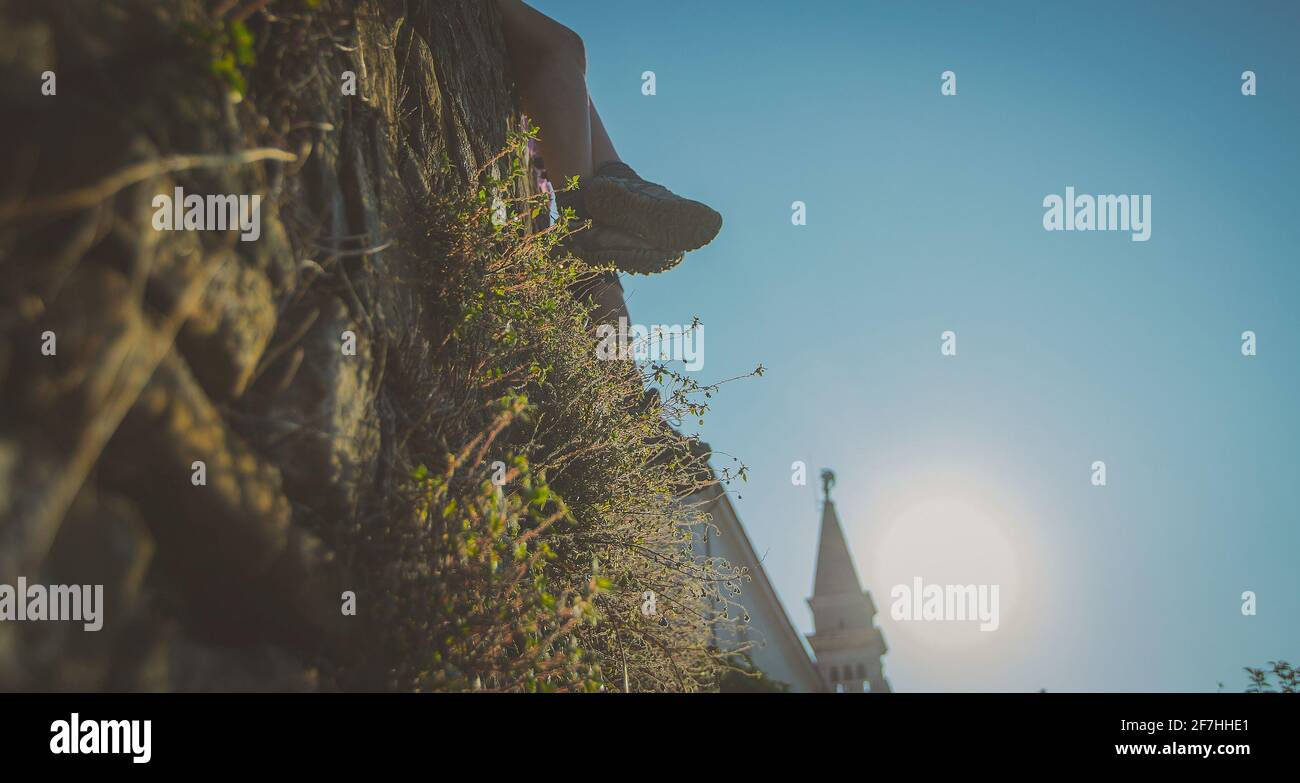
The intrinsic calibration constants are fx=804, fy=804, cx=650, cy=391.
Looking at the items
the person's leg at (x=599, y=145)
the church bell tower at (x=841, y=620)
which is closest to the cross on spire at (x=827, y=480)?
the church bell tower at (x=841, y=620)

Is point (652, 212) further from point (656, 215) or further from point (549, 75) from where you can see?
point (549, 75)

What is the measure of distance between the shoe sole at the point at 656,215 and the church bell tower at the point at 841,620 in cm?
2677

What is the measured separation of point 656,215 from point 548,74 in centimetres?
154

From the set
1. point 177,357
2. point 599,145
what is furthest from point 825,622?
point 177,357

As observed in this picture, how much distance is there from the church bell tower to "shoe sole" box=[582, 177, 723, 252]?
1054 inches

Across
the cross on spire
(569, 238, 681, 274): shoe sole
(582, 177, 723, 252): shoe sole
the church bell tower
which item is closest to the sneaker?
(582, 177, 723, 252): shoe sole

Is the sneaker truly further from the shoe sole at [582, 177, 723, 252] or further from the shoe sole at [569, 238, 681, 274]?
the shoe sole at [569, 238, 681, 274]

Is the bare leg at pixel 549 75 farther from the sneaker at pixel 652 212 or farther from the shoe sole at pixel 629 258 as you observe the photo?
the shoe sole at pixel 629 258

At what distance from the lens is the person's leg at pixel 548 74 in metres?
5.29

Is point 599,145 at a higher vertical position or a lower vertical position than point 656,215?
higher

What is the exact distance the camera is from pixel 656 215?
4734 mm
